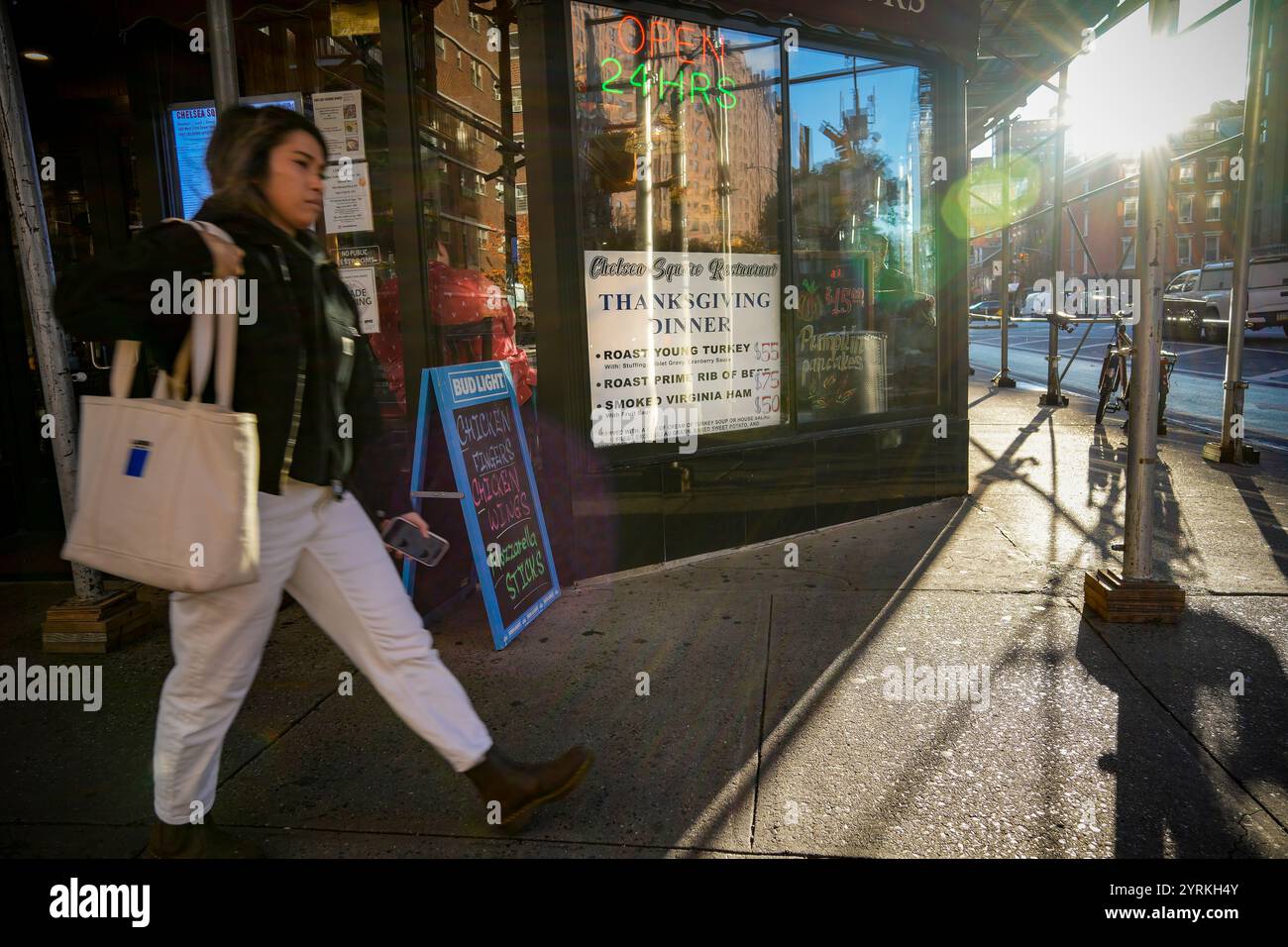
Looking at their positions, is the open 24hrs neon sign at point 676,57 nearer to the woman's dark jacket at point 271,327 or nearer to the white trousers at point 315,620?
the woman's dark jacket at point 271,327

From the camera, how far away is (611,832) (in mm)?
2713

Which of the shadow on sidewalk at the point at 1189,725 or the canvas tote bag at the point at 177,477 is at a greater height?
the canvas tote bag at the point at 177,477

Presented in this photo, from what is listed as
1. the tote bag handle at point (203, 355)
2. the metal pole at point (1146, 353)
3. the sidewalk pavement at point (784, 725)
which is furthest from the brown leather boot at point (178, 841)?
the metal pole at point (1146, 353)

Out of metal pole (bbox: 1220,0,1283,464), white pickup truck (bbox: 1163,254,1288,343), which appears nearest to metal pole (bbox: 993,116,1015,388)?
metal pole (bbox: 1220,0,1283,464)

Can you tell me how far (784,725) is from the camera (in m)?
3.38

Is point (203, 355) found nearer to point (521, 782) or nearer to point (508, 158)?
point (521, 782)

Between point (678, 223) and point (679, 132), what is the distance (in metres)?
0.57

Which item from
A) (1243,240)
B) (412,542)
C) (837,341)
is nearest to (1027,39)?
(1243,240)

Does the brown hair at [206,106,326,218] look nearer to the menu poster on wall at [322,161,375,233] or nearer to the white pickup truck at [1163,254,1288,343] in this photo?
the menu poster on wall at [322,161,375,233]

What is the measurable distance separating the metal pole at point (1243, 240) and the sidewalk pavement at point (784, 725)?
250cm

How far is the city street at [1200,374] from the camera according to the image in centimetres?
1020

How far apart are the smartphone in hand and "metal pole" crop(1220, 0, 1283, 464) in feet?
23.0
